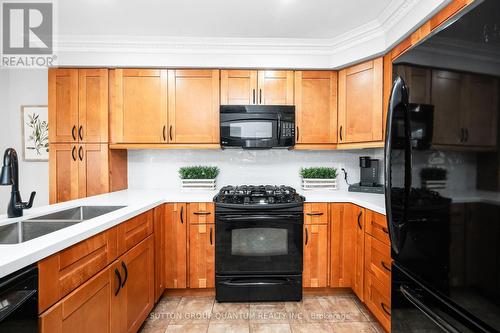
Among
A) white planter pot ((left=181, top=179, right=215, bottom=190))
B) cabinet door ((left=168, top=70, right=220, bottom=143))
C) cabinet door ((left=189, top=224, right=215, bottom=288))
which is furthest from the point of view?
white planter pot ((left=181, top=179, right=215, bottom=190))

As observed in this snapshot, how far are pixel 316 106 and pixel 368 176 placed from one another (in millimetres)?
903

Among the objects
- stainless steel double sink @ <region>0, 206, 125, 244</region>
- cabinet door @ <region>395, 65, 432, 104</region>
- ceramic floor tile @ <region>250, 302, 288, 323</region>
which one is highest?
cabinet door @ <region>395, 65, 432, 104</region>

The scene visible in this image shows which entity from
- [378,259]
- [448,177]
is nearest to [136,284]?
[378,259]

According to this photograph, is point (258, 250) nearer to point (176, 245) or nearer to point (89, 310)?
point (176, 245)

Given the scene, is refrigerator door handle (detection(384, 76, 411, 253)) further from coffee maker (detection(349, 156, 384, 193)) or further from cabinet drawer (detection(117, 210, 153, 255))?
coffee maker (detection(349, 156, 384, 193))

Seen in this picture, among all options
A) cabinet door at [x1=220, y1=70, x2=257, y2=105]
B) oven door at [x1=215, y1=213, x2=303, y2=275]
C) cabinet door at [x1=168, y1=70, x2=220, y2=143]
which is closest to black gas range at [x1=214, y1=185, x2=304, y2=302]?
oven door at [x1=215, y1=213, x2=303, y2=275]

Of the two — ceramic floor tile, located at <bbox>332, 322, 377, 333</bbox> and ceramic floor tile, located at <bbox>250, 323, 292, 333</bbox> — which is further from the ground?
ceramic floor tile, located at <bbox>250, 323, 292, 333</bbox>

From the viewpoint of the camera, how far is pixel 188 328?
6.28 ft

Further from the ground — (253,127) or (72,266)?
(253,127)

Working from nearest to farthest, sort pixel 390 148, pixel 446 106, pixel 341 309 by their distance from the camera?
1. pixel 446 106
2. pixel 390 148
3. pixel 341 309

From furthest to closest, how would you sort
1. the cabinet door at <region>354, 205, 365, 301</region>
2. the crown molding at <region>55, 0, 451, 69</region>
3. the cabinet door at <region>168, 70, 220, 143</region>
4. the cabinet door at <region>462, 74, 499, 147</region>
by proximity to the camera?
the cabinet door at <region>168, 70, 220, 143</region> → the crown molding at <region>55, 0, 451, 69</region> → the cabinet door at <region>354, 205, 365, 301</region> → the cabinet door at <region>462, 74, 499, 147</region>

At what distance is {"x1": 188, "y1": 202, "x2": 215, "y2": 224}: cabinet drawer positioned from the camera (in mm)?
2254

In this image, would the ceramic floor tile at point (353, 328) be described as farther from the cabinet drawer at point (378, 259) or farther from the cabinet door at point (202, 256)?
the cabinet door at point (202, 256)

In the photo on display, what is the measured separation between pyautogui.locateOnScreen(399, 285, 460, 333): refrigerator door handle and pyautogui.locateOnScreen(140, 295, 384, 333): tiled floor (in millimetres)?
1146
